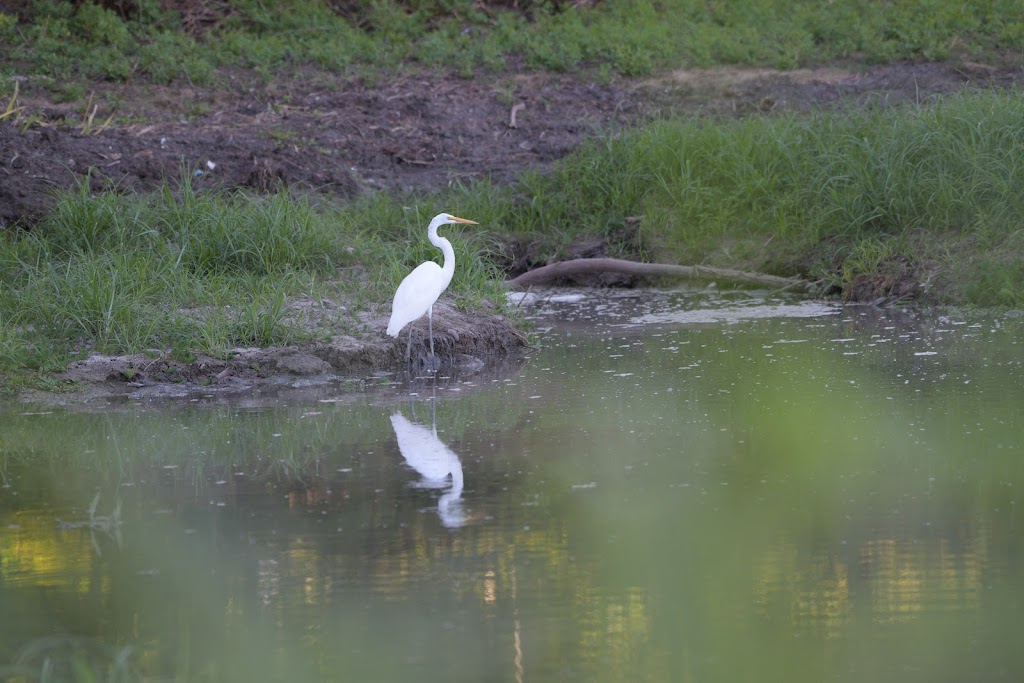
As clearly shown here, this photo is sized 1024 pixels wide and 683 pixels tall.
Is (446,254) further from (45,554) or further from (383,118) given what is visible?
(383,118)

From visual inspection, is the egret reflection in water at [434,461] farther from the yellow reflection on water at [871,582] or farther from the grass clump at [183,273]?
the grass clump at [183,273]

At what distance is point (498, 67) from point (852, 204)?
551 cm

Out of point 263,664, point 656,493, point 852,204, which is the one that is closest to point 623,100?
point 852,204

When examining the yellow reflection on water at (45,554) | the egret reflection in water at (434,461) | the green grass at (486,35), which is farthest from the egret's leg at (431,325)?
the green grass at (486,35)

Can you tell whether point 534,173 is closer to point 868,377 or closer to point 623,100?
point 623,100

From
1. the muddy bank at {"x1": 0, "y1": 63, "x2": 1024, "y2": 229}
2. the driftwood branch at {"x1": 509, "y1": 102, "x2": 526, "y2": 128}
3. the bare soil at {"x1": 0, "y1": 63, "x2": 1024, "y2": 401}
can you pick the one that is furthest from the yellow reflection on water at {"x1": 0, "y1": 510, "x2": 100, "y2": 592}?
the driftwood branch at {"x1": 509, "y1": 102, "x2": 526, "y2": 128}

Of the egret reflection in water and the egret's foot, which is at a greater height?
the egret reflection in water

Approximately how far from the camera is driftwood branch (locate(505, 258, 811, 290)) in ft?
35.0

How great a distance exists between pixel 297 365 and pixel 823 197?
4566 mm

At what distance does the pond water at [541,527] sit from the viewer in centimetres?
404

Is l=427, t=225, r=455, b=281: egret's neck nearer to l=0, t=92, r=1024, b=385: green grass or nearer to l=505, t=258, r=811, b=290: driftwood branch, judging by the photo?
l=0, t=92, r=1024, b=385: green grass

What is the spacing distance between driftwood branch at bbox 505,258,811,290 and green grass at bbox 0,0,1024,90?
4.58 meters

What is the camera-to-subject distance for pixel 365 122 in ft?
45.2

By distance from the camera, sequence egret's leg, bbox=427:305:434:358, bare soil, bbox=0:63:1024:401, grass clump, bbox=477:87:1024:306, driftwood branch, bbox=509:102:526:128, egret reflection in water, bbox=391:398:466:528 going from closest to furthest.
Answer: egret reflection in water, bbox=391:398:466:528 < egret's leg, bbox=427:305:434:358 < grass clump, bbox=477:87:1024:306 < bare soil, bbox=0:63:1024:401 < driftwood branch, bbox=509:102:526:128
